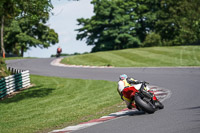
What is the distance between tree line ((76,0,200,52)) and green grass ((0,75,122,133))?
43.1 metres

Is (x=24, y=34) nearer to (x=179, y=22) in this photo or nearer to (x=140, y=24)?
(x=140, y=24)

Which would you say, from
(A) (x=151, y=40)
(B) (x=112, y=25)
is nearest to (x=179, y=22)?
(A) (x=151, y=40)

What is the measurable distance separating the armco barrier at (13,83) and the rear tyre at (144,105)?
1217 centimetres

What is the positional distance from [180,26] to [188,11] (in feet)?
11.3

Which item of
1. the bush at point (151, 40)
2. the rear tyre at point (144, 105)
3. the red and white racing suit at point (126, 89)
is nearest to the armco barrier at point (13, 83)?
the red and white racing suit at point (126, 89)

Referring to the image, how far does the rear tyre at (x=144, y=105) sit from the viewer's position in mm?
9438

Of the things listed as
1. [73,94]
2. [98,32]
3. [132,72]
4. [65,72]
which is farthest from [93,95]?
[98,32]

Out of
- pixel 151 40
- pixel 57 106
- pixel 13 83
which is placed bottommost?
pixel 57 106

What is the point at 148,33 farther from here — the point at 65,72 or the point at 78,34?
the point at 65,72

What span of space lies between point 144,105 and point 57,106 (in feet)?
19.2

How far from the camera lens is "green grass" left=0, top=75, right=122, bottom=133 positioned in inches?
416

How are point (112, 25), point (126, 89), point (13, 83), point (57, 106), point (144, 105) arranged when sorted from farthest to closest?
point (112, 25), point (13, 83), point (57, 106), point (126, 89), point (144, 105)

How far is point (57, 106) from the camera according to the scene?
559 inches

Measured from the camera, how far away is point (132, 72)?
25422mm
